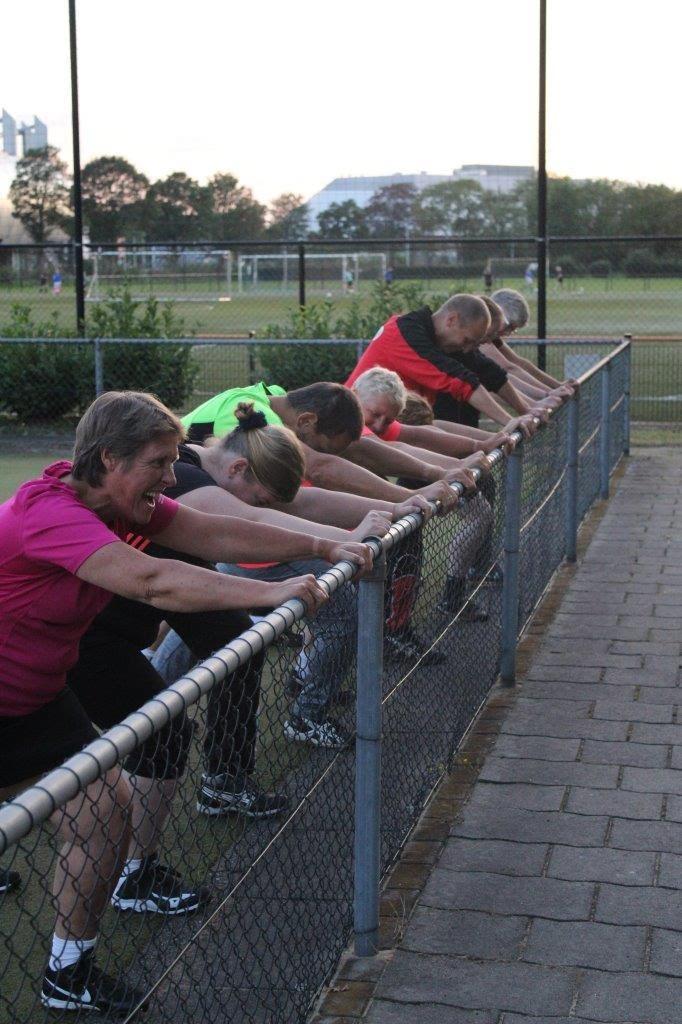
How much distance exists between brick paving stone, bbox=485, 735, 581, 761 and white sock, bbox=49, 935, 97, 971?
2.39 metres

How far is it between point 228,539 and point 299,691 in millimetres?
473

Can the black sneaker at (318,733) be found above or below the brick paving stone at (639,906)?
above

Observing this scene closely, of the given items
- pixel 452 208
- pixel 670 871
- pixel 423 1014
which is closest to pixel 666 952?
pixel 670 871

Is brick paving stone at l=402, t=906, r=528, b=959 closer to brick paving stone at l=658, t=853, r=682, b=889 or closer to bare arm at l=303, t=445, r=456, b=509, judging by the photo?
brick paving stone at l=658, t=853, r=682, b=889

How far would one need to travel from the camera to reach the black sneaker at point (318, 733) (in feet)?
11.6

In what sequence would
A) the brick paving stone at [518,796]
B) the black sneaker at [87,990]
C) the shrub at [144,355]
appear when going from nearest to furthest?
the black sneaker at [87,990] → the brick paving stone at [518,796] → the shrub at [144,355]

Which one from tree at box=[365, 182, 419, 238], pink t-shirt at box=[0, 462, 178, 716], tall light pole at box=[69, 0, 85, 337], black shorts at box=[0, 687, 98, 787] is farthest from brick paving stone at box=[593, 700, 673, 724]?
tree at box=[365, 182, 419, 238]

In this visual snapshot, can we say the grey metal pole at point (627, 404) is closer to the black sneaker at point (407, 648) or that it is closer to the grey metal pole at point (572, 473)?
the grey metal pole at point (572, 473)

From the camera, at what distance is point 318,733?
3.55 m

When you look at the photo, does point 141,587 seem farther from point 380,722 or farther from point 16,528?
point 380,722

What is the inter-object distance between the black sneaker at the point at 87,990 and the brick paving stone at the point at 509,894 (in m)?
1.17

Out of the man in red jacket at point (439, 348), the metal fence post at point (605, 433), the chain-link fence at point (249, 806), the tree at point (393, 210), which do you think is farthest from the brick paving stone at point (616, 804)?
the tree at point (393, 210)

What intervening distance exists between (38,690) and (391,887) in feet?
4.37

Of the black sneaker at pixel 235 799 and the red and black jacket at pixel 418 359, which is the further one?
the red and black jacket at pixel 418 359
